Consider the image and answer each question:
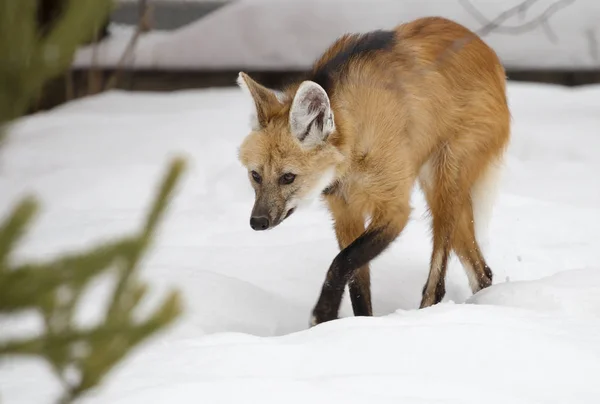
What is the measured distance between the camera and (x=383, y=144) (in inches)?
125

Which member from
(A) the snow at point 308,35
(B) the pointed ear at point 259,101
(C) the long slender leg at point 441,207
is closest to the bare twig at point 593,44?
(A) the snow at point 308,35

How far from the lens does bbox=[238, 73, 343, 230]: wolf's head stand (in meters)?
3.05

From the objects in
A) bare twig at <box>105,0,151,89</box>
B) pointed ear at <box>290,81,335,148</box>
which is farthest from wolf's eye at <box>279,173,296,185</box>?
bare twig at <box>105,0,151,89</box>

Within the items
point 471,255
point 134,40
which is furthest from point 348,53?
point 134,40

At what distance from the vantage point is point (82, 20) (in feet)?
3.11

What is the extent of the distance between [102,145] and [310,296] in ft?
8.60

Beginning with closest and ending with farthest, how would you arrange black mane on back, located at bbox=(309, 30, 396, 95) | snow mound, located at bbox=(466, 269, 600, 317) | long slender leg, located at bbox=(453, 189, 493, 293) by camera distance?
snow mound, located at bbox=(466, 269, 600, 317) < black mane on back, located at bbox=(309, 30, 396, 95) < long slender leg, located at bbox=(453, 189, 493, 293)

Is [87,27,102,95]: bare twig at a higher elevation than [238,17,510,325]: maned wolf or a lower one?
lower

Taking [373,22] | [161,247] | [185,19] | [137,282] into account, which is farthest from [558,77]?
[137,282]

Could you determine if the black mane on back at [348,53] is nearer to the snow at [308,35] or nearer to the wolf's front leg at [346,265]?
the wolf's front leg at [346,265]

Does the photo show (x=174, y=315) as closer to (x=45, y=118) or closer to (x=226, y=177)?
(x=226, y=177)

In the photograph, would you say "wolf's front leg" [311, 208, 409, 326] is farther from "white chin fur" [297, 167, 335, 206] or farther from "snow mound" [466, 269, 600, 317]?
"snow mound" [466, 269, 600, 317]

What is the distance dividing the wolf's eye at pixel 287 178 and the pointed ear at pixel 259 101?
22 centimetres

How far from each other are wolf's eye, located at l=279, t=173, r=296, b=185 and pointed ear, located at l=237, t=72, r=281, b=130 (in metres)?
0.22
